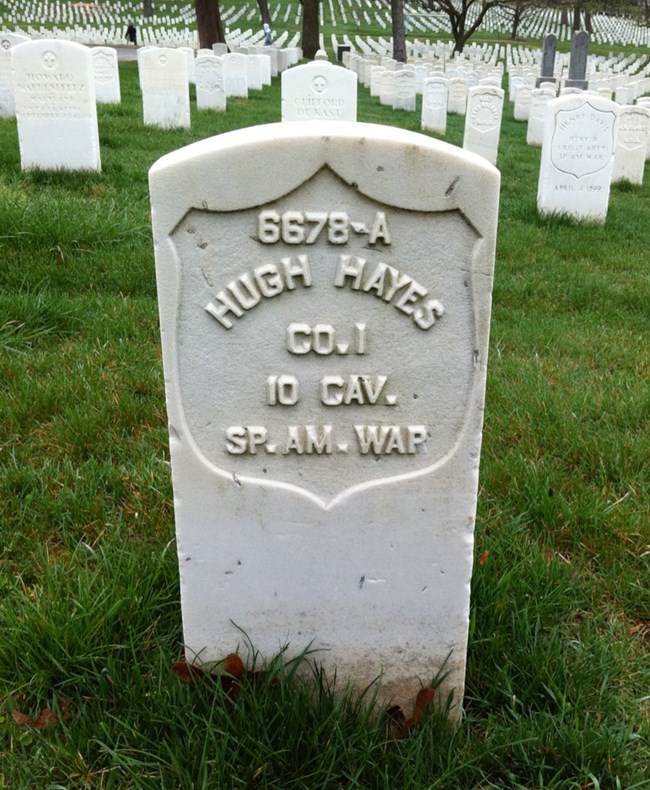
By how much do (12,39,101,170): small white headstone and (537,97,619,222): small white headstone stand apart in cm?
404

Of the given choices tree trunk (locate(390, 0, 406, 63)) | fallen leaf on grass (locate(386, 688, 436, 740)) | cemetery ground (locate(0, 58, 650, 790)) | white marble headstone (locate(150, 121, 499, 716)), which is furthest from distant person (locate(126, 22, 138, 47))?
fallen leaf on grass (locate(386, 688, 436, 740))

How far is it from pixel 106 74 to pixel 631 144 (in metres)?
7.90

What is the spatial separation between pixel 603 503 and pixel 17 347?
2.73 metres

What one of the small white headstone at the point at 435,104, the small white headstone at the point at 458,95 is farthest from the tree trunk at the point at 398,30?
the small white headstone at the point at 435,104

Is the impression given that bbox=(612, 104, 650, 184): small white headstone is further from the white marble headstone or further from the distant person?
the distant person

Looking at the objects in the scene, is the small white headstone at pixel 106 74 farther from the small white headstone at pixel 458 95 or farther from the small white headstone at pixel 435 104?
the small white headstone at pixel 458 95

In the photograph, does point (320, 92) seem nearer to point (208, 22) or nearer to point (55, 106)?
point (55, 106)

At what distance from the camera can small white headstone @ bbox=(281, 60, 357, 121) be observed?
8742mm

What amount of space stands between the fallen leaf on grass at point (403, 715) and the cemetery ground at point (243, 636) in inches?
1.0

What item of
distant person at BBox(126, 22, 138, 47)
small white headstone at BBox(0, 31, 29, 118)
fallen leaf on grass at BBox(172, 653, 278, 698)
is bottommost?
distant person at BBox(126, 22, 138, 47)

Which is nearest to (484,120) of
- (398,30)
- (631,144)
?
(631,144)

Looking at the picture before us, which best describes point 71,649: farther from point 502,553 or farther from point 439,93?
point 439,93

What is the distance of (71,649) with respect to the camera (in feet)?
6.93

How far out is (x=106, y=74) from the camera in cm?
1312
